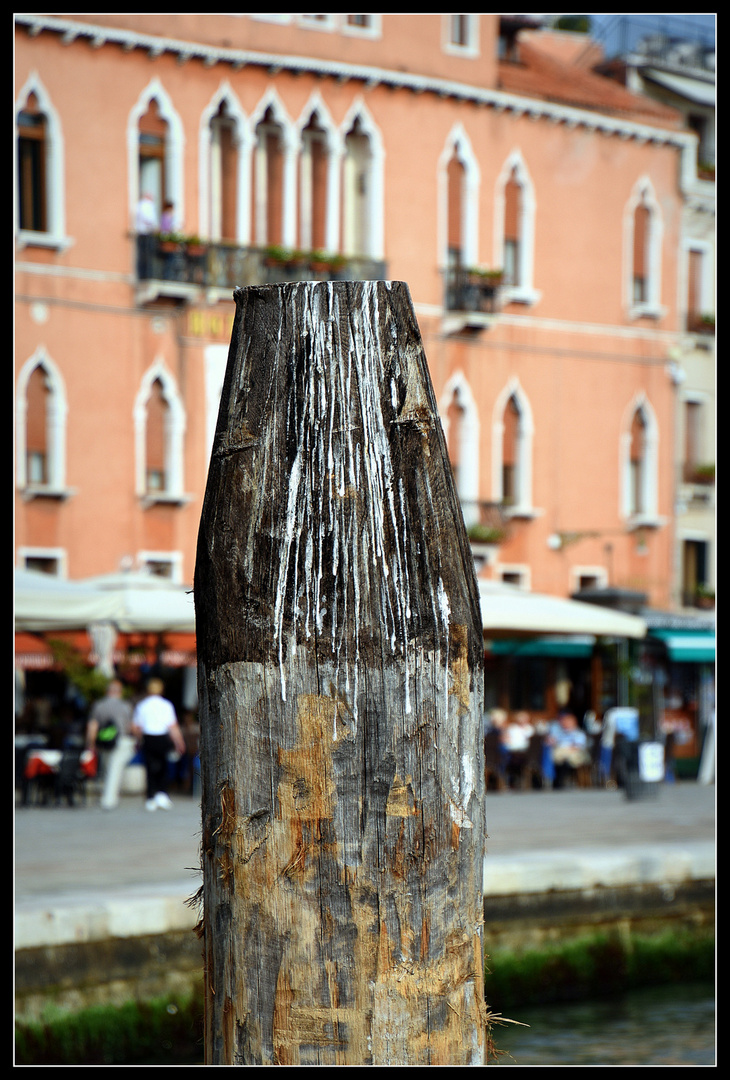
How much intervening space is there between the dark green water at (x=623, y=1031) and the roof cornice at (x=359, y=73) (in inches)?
671

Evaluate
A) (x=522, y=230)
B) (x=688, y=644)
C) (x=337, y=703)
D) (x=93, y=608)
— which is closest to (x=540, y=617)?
(x=93, y=608)

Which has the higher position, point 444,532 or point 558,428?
point 558,428

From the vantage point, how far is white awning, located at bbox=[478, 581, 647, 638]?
18328mm

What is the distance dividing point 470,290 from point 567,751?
8.95 meters

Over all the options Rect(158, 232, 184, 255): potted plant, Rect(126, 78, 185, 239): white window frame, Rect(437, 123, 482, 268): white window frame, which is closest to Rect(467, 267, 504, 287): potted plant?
Rect(437, 123, 482, 268): white window frame

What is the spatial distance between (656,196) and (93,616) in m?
16.3

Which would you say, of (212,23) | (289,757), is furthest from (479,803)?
(212,23)

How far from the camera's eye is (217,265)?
24062 mm

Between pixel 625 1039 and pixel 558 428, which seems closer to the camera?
pixel 625 1039

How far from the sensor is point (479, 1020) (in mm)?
1899

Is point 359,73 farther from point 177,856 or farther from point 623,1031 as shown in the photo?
point 623,1031

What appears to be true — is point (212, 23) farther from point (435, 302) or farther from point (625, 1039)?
point (625, 1039)

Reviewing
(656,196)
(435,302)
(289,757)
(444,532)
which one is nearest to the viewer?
(289,757)

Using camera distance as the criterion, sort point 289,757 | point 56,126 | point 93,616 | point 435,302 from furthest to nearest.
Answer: point 435,302, point 56,126, point 93,616, point 289,757
